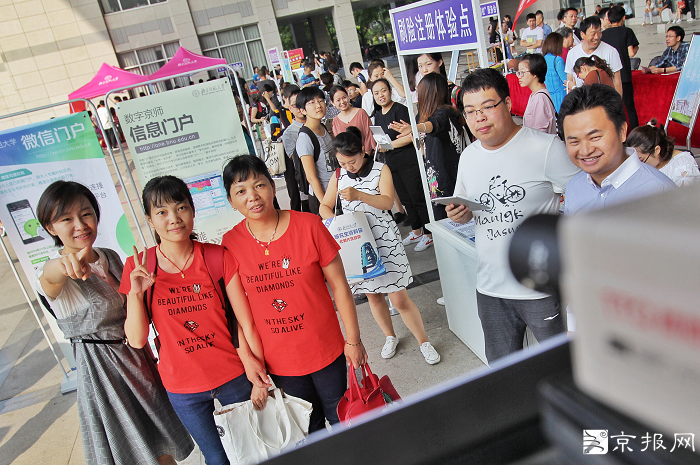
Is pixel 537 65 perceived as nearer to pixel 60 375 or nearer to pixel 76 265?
pixel 76 265

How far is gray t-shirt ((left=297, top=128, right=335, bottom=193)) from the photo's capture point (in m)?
4.50

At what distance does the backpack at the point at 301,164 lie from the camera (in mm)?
4523

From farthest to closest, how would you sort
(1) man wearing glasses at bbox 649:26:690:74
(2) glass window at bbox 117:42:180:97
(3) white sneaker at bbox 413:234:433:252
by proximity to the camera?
1. (2) glass window at bbox 117:42:180:97
2. (1) man wearing glasses at bbox 649:26:690:74
3. (3) white sneaker at bbox 413:234:433:252

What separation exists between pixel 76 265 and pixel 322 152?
2677mm

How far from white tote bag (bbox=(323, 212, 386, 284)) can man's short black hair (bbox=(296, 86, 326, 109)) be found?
1834 mm

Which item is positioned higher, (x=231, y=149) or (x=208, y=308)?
(x=231, y=149)

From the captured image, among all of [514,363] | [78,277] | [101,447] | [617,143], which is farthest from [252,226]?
[514,363]

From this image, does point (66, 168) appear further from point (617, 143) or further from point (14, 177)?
point (617, 143)

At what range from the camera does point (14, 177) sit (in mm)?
3414

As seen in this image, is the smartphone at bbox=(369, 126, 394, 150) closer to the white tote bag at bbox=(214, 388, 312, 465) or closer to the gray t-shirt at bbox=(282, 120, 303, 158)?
the gray t-shirt at bbox=(282, 120, 303, 158)

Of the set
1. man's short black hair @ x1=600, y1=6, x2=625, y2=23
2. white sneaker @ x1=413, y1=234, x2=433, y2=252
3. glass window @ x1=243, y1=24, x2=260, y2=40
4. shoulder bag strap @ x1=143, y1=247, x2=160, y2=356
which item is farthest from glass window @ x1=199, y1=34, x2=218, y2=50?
shoulder bag strap @ x1=143, y1=247, x2=160, y2=356

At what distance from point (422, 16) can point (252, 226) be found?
67.2 inches

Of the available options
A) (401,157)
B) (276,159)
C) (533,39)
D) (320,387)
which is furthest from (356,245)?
(533,39)

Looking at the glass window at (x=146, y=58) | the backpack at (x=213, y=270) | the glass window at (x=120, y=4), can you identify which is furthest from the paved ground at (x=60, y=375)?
the glass window at (x=120, y=4)
